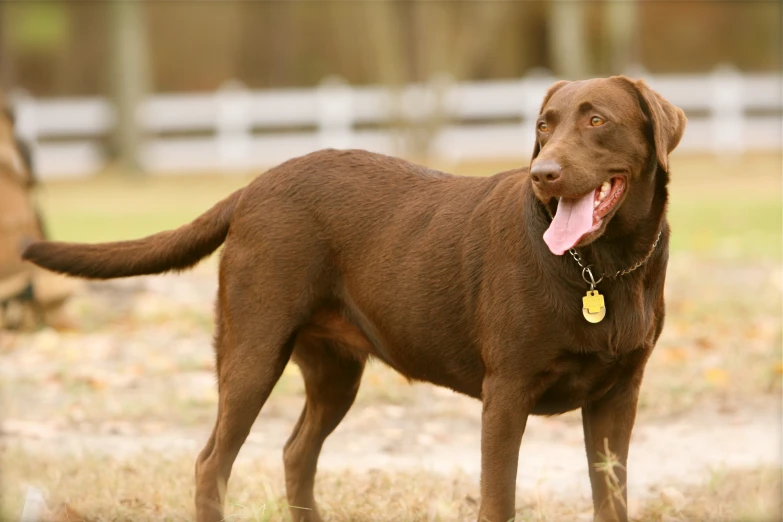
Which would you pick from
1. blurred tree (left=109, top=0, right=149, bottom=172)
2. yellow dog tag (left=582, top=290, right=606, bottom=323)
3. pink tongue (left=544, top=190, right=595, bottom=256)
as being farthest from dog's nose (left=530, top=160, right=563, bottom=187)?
blurred tree (left=109, top=0, right=149, bottom=172)

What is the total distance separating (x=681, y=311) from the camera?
8.88 metres

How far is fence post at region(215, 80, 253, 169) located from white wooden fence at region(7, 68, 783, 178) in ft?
0.07

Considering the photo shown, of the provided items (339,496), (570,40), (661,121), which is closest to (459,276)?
(661,121)

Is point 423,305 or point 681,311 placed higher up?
point 423,305

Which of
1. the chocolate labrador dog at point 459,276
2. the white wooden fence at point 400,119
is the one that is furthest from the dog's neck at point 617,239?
the white wooden fence at point 400,119

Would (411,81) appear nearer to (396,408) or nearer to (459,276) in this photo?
(396,408)

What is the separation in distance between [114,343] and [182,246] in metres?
3.96

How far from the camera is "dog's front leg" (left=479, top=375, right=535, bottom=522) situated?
386 cm

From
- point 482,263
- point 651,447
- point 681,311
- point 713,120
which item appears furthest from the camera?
point 713,120

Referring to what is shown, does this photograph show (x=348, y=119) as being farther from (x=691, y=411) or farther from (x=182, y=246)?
(x=182, y=246)

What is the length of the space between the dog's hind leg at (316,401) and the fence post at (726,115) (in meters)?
20.6

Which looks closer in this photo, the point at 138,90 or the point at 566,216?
the point at 566,216

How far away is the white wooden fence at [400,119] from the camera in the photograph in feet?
79.3

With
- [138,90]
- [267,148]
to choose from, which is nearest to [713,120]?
[267,148]
